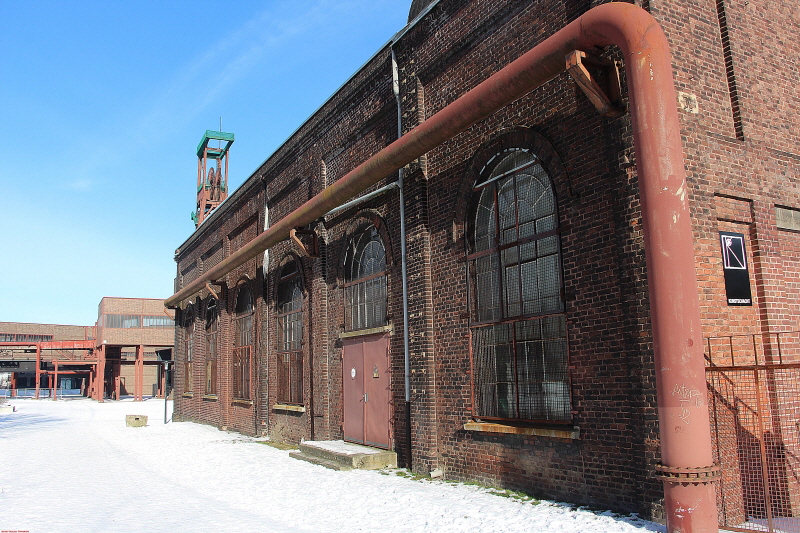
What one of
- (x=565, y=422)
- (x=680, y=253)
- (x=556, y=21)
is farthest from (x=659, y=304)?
(x=556, y=21)

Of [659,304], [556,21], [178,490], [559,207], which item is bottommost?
[178,490]

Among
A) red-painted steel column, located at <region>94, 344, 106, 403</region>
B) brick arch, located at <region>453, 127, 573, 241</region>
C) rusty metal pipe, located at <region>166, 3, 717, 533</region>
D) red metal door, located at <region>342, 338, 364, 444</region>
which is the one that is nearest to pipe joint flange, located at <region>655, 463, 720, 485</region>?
rusty metal pipe, located at <region>166, 3, 717, 533</region>

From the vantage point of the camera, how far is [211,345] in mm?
23047

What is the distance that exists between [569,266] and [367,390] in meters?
5.84

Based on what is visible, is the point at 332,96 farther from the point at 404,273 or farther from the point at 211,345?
the point at 211,345

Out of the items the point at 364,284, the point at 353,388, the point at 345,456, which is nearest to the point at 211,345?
the point at 353,388

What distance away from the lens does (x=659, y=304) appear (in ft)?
18.2

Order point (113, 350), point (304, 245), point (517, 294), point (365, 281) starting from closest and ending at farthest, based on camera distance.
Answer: point (517, 294), point (365, 281), point (304, 245), point (113, 350)

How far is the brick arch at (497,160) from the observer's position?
299 inches

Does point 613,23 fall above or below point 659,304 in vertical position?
above

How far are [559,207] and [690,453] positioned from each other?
3362mm

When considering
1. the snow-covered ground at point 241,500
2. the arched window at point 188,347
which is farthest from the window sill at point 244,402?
the arched window at point 188,347

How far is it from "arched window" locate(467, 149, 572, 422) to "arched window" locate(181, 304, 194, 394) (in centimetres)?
1958

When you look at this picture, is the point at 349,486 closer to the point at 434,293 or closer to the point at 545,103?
the point at 434,293
